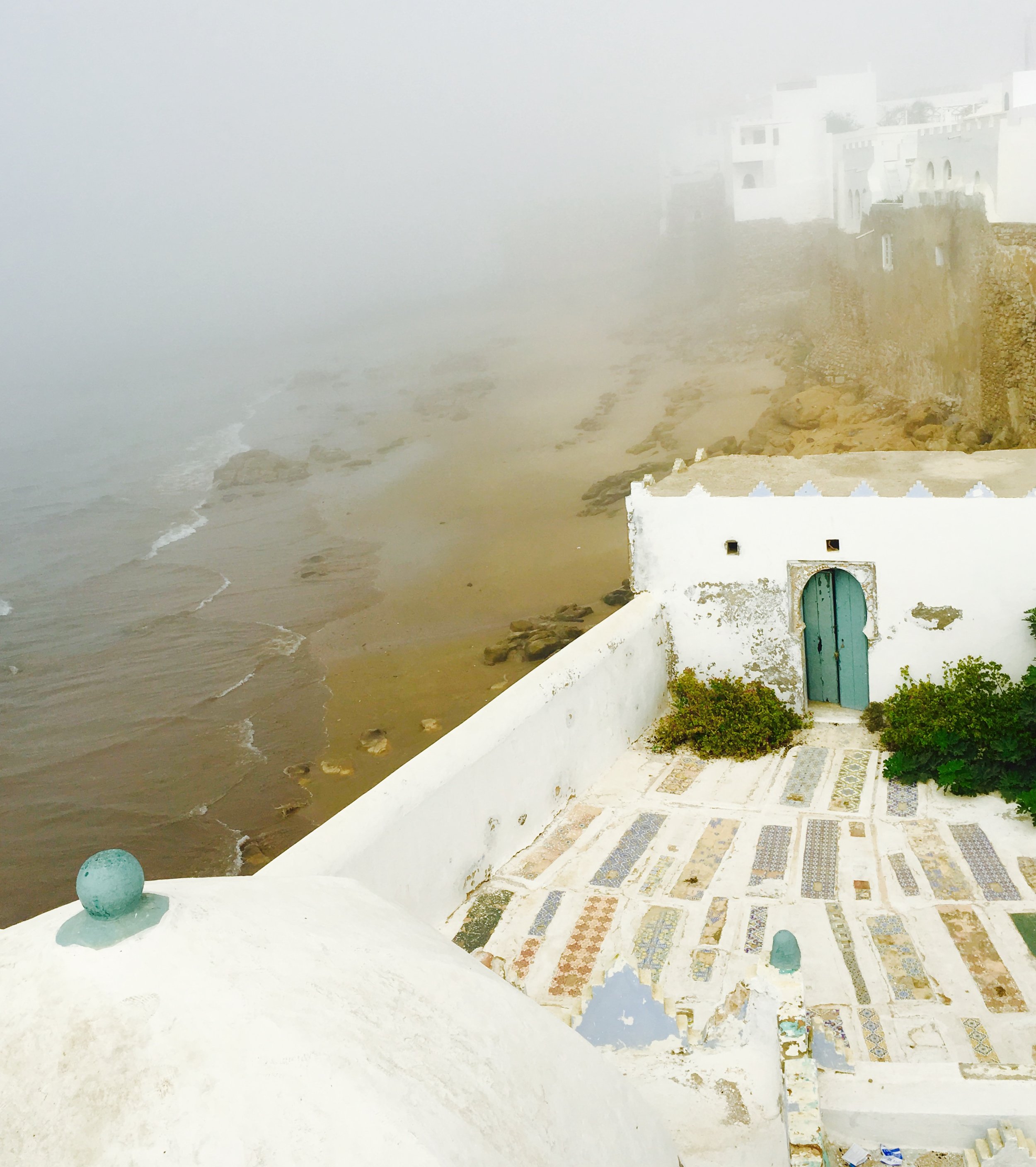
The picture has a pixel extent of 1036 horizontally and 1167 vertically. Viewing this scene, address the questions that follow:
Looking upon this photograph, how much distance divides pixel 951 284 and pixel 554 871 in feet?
51.0

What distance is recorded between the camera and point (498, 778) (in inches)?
251

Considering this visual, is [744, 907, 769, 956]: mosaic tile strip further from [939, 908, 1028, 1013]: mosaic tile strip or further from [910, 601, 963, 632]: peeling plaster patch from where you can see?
[910, 601, 963, 632]: peeling plaster patch

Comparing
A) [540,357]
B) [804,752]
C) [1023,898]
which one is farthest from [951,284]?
[540,357]

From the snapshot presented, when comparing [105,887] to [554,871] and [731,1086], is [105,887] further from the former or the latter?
[554,871]

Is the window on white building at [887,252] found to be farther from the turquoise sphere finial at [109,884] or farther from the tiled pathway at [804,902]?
the turquoise sphere finial at [109,884]

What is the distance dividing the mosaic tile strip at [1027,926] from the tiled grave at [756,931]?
1.42 metres

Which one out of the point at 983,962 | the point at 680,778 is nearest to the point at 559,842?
the point at 680,778

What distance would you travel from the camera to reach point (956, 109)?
113 ft

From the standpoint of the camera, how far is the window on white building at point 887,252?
21.8 meters

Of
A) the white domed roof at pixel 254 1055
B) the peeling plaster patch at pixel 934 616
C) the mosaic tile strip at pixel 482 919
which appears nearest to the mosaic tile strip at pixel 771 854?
the mosaic tile strip at pixel 482 919

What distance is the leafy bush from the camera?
27.1 feet

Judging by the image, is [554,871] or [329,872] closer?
[329,872]

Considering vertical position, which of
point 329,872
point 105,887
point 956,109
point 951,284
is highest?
point 956,109

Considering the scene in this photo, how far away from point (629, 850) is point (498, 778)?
1.19 meters
